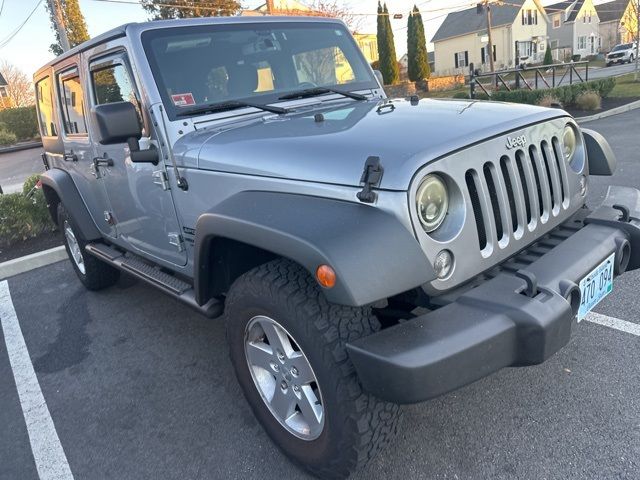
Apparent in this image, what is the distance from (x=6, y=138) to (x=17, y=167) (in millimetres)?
9638

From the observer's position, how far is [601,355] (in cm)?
286

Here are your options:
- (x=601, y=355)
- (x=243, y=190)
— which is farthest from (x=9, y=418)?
(x=601, y=355)

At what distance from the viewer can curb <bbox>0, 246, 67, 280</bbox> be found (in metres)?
5.57

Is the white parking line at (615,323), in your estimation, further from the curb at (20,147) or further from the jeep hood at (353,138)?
the curb at (20,147)

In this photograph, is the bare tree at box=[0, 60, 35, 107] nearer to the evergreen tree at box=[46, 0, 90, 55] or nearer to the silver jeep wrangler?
the evergreen tree at box=[46, 0, 90, 55]

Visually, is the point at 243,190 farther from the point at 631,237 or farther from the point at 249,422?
the point at 631,237

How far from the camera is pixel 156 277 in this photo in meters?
3.25

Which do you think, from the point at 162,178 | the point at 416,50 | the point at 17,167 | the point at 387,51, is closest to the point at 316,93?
the point at 162,178

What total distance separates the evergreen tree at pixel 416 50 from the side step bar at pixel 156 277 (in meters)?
33.6

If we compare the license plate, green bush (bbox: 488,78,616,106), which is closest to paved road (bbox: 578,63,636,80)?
green bush (bbox: 488,78,616,106)

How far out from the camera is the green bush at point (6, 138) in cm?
2492

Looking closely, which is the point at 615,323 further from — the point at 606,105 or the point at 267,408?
the point at 606,105

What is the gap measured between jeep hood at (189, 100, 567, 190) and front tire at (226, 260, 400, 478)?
45cm

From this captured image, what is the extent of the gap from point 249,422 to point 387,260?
1.45m
